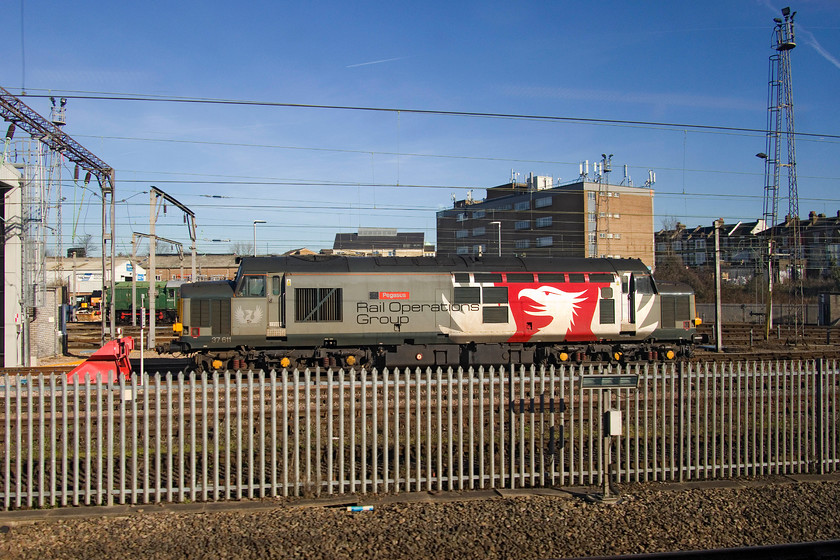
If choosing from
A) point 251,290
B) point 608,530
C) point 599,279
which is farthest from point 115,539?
point 599,279

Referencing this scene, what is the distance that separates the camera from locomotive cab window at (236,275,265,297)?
16.7 metres

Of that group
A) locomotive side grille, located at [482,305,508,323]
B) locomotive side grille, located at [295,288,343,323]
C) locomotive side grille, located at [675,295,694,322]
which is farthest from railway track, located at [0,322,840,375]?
locomotive side grille, located at [482,305,508,323]

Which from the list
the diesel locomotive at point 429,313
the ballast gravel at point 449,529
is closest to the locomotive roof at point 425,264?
the diesel locomotive at point 429,313

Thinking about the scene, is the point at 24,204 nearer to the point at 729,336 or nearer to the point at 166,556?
the point at 166,556

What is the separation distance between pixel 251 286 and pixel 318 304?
188 cm

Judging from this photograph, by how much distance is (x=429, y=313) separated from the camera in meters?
17.4

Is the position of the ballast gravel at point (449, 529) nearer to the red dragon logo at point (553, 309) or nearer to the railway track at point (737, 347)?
the red dragon logo at point (553, 309)

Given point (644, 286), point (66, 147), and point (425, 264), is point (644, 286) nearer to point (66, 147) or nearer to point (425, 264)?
point (425, 264)

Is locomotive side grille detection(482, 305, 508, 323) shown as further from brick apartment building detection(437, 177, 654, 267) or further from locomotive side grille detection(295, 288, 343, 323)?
brick apartment building detection(437, 177, 654, 267)

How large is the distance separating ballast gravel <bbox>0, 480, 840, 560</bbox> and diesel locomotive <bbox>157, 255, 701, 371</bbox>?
9.58 metres

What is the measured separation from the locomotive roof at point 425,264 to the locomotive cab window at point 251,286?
0.64ft

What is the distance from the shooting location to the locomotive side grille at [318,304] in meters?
16.8

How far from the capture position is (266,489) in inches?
309

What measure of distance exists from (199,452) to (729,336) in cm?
2973
